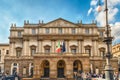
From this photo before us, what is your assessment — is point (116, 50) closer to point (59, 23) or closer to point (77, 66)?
point (59, 23)

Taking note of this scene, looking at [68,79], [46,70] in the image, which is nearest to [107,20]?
[68,79]

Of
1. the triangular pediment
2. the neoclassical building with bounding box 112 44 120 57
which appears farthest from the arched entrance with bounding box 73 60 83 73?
the neoclassical building with bounding box 112 44 120 57

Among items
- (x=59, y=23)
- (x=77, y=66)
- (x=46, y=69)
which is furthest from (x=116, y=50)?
(x=46, y=69)

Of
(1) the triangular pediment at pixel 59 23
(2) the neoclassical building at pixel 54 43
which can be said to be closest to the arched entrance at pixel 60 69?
(2) the neoclassical building at pixel 54 43

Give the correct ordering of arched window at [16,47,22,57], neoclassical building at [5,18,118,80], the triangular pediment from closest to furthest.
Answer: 1. neoclassical building at [5,18,118,80]
2. the triangular pediment
3. arched window at [16,47,22,57]

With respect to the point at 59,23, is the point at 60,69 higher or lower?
lower

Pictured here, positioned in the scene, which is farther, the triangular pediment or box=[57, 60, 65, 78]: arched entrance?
the triangular pediment

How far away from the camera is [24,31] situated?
6438 cm

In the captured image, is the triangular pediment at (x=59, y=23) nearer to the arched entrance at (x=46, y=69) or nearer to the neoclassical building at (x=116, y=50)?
the arched entrance at (x=46, y=69)

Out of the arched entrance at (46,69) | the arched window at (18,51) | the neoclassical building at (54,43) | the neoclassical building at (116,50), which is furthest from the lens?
the neoclassical building at (116,50)

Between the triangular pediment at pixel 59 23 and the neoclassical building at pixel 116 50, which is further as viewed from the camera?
the neoclassical building at pixel 116 50

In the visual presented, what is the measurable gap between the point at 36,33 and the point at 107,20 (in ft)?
147

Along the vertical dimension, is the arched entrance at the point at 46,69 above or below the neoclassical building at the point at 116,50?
below

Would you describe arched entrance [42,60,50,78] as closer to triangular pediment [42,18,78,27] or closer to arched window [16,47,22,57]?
triangular pediment [42,18,78,27]
